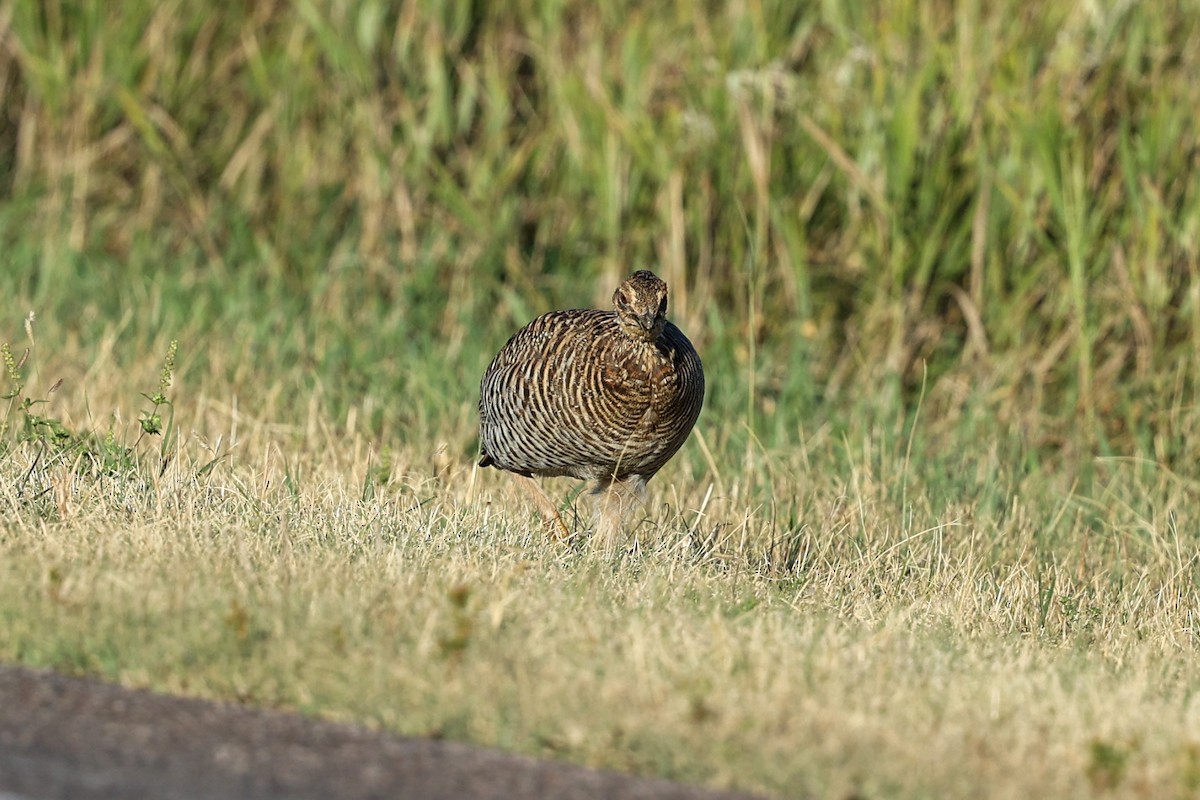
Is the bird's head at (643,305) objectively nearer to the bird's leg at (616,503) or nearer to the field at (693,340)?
the bird's leg at (616,503)

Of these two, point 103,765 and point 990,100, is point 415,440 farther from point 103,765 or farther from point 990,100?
point 103,765

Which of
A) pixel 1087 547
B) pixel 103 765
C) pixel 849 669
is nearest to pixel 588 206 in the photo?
pixel 1087 547

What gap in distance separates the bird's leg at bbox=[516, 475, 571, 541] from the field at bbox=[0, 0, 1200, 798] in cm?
10

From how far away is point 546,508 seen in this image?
6.69m

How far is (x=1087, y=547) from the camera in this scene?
7.16 m

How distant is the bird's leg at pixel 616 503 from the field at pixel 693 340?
6.3 inches

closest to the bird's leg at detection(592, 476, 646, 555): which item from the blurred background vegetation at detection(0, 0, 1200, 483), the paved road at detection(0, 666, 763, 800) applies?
the blurred background vegetation at detection(0, 0, 1200, 483)

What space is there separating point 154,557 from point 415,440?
9.75 feet

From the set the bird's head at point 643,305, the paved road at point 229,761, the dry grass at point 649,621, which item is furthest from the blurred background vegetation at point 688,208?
the paved road at point 229,761

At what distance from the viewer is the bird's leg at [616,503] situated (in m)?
6.32

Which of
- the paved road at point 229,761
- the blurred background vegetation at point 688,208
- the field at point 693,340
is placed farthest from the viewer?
the blurred background vegetation at point 688,208

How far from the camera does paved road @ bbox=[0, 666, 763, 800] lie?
3.68 meters

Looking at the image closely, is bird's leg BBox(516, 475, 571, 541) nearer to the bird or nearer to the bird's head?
the bird

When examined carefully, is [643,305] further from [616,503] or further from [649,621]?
[649,621]
